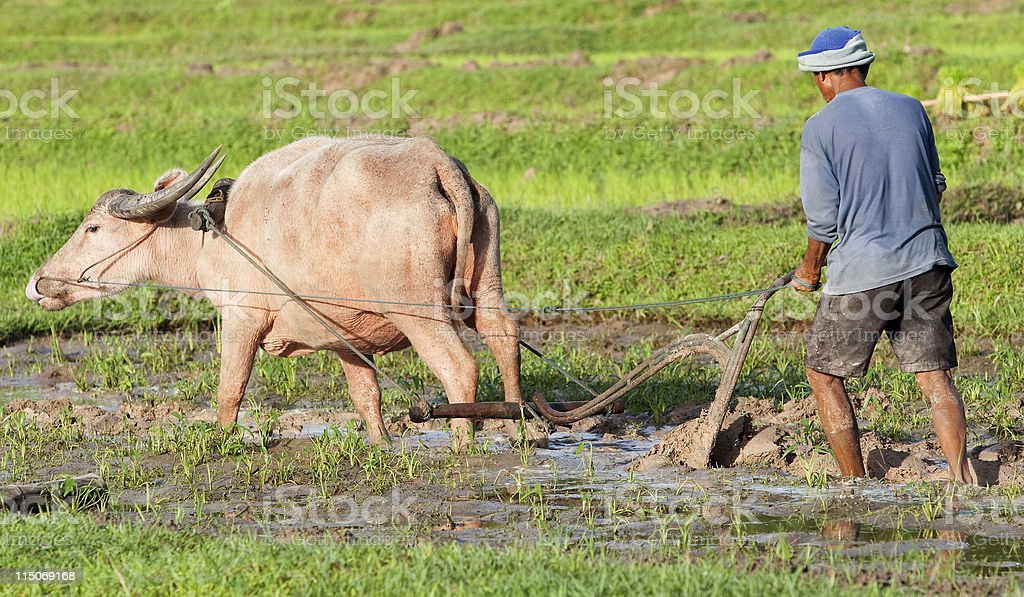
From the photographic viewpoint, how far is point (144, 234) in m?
5.54

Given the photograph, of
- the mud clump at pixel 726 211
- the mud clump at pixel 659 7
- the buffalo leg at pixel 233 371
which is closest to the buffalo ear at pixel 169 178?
the buffalo leg at pixel 233 371

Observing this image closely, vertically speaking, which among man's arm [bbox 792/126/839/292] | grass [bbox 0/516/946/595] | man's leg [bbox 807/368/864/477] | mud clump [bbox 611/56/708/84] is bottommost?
grass [bbox 0/516/946/595]

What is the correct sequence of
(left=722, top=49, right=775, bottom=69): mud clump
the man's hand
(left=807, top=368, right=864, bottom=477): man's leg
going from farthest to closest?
(left=722, top=49, right=775, bottom=69): mud clump → (left=807, top=368, right=864, bottom=477): man's leg → the man's hand

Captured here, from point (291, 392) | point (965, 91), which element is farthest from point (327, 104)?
point (291, 392)

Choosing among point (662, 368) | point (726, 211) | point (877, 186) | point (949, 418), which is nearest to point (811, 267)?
point (877, 186)

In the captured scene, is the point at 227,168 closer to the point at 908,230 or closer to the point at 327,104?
the point at 327,104

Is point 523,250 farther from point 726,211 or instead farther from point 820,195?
point 820,195

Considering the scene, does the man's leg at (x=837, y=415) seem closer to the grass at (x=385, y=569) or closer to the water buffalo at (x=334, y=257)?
the grass at (x=385, y=569)

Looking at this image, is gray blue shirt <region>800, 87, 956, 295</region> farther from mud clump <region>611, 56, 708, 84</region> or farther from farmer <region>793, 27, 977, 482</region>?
mud clump <region>611, 56, 708, 84</region>

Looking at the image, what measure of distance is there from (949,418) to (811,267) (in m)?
0.65

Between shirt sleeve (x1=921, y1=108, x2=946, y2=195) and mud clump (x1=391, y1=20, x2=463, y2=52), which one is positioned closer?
shirt sleeve (x1=921, y1=108, x2=946, y2=195)

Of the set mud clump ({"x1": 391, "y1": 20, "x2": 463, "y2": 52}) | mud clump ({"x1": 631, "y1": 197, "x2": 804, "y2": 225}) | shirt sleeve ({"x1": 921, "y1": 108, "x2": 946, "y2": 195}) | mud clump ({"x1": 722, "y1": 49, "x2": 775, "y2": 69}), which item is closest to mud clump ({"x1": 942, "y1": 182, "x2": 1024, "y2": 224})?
mud clump ({"x1": 631, "y1": 197, "x2": 804, "y2": 225})

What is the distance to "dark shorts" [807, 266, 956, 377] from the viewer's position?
405cm

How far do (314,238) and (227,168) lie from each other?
7062 mm
